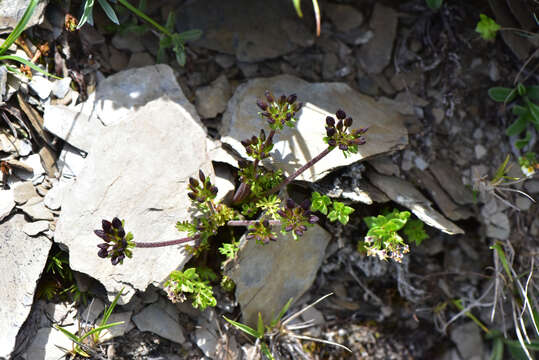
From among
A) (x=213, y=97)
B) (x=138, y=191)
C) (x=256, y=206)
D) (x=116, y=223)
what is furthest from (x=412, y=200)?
(x=116, y=223)

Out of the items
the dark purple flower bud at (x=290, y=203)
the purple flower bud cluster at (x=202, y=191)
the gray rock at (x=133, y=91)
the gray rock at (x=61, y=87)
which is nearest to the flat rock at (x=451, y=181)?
the dark purple flower bud at (x=290, y=203)

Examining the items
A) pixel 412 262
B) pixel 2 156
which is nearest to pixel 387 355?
pixel 412 262

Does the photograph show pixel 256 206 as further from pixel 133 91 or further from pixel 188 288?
pixel 133 91

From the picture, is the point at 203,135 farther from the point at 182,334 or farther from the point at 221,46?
the point at 182,334

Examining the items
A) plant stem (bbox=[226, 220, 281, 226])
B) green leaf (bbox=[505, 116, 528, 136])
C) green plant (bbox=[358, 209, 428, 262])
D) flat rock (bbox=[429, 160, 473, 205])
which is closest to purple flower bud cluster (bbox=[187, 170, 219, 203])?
plant stem (bbox=[226, 220, 281, 226])

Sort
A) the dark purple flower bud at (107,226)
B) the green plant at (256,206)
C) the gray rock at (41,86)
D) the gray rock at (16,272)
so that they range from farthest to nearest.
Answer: the gray rock at (41,86) < the gray rock at (16,272) < the green plant at (256,206) < the dark purple flower bud at (107,226)

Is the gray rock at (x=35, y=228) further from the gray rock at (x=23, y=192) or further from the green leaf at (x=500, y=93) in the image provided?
the green leaf at (x=500, y=93)

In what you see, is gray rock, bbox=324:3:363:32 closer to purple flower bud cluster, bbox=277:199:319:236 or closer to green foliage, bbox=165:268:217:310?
purple flower bud cluster, bbox=277:199:319:236

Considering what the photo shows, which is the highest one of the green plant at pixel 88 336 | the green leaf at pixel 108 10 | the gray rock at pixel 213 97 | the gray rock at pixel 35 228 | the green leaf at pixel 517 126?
the green leaf at pixel 108 10
